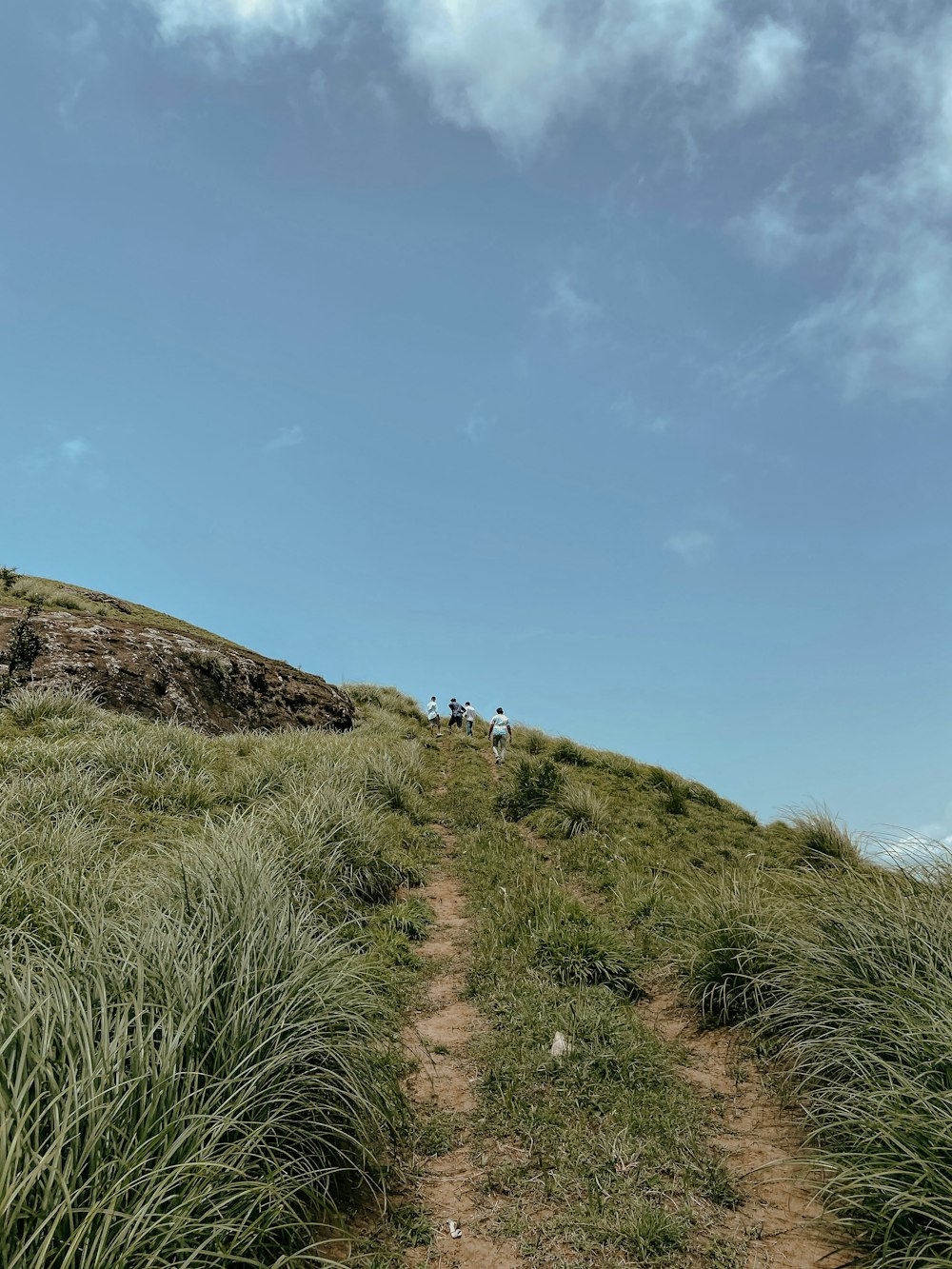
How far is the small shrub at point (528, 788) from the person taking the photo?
42.6 feet

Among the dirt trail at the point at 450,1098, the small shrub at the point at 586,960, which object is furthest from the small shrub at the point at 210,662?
the small shrub at the point at 586,960

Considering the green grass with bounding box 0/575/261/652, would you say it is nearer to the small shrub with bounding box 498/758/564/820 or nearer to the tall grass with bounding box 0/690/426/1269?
the small shrub with bounding box 498/758/564/820

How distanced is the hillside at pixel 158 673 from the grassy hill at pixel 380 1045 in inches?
206

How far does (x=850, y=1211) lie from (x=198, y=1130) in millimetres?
3325

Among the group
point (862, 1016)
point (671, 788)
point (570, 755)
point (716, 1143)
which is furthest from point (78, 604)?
point (862, 1016)

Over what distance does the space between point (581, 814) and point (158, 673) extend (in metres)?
9.39

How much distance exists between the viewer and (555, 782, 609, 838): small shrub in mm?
11703

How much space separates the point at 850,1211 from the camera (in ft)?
11.9

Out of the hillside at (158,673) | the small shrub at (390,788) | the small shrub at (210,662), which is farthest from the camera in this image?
the small shrub at (210,662)

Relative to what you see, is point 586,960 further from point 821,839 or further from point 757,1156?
point 821,839

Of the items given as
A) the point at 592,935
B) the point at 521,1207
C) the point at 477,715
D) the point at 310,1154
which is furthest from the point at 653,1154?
the point at 477,715

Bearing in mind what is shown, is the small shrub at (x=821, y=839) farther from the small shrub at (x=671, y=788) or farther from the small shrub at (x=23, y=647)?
the small shrub at (x=23, y=647)

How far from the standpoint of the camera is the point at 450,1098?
468cm

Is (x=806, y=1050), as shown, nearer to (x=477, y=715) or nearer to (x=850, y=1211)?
(x=850, y=1211)
